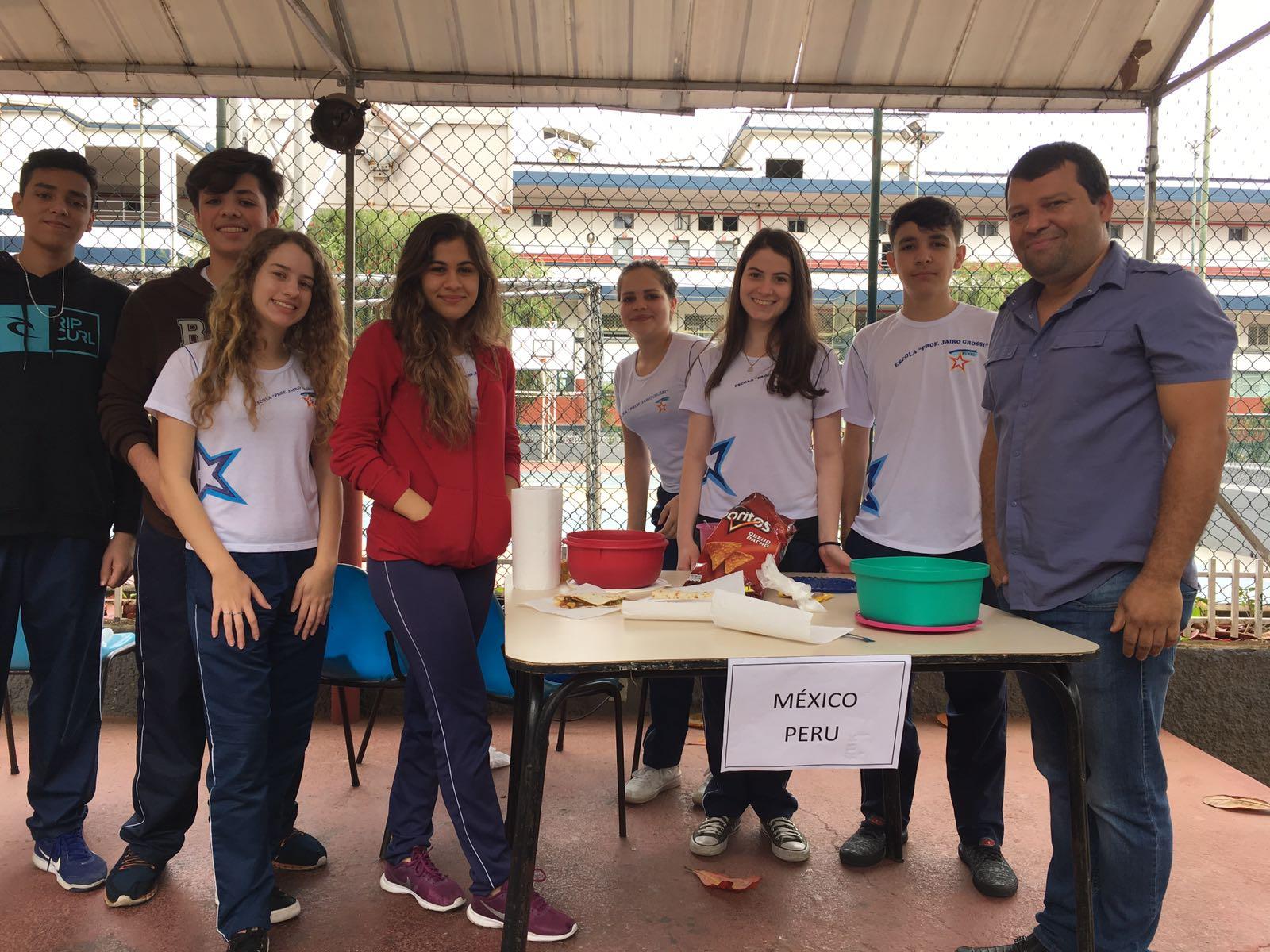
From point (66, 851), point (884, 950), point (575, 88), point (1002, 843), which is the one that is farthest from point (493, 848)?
point (575, 88)

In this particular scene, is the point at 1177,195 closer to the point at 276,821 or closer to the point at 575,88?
the point at 575,88

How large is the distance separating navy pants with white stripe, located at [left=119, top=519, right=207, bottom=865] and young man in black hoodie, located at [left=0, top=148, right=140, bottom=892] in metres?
0.27

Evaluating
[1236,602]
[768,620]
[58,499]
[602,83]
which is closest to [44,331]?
[58,499]

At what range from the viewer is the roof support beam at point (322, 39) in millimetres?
3055

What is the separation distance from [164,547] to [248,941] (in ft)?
3.32

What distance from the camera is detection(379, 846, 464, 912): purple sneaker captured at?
8.40 ft

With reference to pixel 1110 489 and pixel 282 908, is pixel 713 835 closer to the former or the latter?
pixel 282 908

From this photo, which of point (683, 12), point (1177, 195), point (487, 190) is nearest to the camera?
point (683, 12)

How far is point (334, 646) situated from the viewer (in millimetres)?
3150

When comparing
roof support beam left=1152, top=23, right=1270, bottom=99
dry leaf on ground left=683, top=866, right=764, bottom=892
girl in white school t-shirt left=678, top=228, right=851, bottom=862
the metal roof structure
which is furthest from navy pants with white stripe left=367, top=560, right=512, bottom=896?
roof support beam left=1152, top=23, right=1270, bottom=99

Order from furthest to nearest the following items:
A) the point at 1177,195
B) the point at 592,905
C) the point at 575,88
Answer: the point at 1177,195 → the point at 575,88 → the point at 592,905

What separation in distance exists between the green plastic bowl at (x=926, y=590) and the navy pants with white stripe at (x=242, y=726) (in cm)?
145

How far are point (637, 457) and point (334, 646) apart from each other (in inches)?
54.7

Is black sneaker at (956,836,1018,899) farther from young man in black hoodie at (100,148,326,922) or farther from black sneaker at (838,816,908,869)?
young man in black hoodie at (100,148,326,922)
